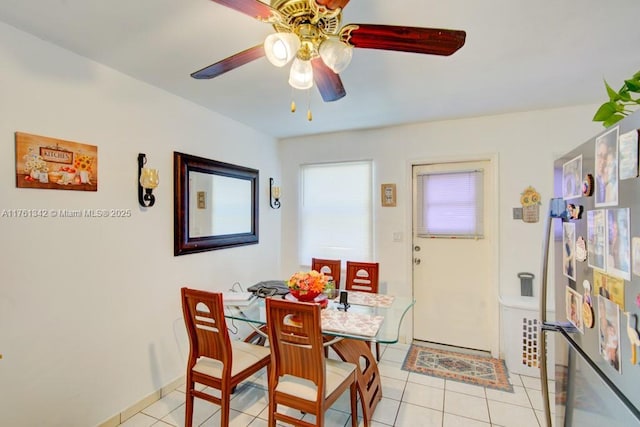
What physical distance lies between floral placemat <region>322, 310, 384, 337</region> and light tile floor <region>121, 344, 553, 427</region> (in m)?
0.75

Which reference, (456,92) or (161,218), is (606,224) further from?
(161,218)

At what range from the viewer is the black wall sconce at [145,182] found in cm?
231

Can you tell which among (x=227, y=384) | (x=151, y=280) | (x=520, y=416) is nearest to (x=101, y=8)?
(x=151, y=280)

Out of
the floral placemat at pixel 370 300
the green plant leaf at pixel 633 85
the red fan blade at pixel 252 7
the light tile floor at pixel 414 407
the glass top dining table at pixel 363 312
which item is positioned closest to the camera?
the green plant leaf at pixel 633 85

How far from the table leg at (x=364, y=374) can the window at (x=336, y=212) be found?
1463mm

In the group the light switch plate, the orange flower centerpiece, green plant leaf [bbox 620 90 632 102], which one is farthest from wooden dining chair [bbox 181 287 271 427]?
the light switch plate

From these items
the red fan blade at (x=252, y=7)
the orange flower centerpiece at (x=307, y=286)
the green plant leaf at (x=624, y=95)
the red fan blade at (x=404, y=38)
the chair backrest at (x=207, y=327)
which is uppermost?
the red fan blade at (x=252, y=7)

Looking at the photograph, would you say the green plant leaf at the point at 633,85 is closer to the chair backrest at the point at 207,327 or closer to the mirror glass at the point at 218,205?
the chair backrest at the point at 207,327

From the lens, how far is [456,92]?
2.54 metres

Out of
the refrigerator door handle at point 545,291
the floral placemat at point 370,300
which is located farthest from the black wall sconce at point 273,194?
the refrigerator door handle at point 545,291

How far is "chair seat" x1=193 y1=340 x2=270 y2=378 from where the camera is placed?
1.99 m

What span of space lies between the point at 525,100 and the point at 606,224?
7.65ft

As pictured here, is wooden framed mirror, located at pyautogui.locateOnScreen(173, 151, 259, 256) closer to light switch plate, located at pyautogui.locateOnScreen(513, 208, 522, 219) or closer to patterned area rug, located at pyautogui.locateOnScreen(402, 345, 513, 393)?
patterned area rug, located at pyautogui.locateOnScreen(402, 345, 513, 393)

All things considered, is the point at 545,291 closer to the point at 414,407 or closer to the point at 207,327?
the point at 414,407
